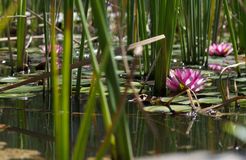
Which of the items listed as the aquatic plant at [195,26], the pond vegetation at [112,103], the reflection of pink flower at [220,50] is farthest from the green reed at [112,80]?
the reflection of pink flower at [220,50]

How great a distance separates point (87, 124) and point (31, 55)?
1700mm

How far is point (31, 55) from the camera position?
2262 mm

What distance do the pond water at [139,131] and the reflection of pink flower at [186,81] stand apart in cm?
16

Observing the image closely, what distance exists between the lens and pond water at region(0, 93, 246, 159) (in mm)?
845

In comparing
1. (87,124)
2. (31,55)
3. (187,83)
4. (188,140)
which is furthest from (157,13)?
(31,55)

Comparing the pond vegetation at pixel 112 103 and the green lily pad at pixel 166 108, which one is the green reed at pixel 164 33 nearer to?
the pond vegetation at pixel 112 103

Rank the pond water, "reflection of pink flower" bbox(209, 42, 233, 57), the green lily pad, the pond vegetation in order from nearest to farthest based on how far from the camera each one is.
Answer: the pond vegetation < the pond water < the green lily pad < "reflection of pink flower" bbox(209, 42, 233, 57)

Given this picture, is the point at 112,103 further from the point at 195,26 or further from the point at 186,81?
the point at 195,26

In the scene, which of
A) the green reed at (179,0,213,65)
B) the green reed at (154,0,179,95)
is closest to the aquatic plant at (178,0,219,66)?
the green reed at (179,0,213,65)

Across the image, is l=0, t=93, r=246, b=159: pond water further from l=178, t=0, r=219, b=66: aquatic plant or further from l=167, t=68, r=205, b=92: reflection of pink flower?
l=178, t=0, r=219, b=66: aquatic plant

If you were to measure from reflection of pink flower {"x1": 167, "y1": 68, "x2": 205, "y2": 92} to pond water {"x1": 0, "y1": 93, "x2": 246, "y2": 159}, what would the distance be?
155 millimetres

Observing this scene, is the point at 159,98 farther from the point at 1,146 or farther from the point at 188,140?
the point at 1,146

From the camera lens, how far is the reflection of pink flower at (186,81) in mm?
1293

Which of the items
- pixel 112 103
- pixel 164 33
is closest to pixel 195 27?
pixel 164 33
